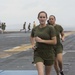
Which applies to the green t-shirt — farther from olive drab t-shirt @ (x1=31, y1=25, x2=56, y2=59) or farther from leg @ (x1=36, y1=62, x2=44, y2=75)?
leg @ (x1=36, y1=62, x2=44, y2=75)

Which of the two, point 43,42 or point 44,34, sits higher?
point 44,34

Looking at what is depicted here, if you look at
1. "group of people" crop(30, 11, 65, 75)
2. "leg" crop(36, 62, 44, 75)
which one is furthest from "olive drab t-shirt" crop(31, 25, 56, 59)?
"leg" crop(36, 62, 44, 75)

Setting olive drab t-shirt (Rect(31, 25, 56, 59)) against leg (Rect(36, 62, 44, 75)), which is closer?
leg (Rect(36, 62, 44, 75))

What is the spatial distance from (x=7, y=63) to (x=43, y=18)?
6.42 m

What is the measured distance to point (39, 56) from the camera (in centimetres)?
716

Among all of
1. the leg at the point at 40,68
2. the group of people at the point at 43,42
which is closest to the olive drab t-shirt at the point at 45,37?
the group of people at the point at 43,42

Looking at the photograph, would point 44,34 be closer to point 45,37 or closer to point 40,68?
point 45,37

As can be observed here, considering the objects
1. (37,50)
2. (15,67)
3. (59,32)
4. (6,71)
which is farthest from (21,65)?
(37,50)

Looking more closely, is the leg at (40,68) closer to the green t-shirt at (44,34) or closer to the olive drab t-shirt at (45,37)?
the olive drab t-shirt at (45,37)

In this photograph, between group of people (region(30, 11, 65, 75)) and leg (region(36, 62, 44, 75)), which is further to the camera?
group of people (region(30, 11, 65, 75))

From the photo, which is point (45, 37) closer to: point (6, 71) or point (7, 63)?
point (6, 71)

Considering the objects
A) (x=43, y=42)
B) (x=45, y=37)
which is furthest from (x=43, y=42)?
(x=45, y=37)

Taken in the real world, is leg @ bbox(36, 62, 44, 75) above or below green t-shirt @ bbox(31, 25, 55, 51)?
below

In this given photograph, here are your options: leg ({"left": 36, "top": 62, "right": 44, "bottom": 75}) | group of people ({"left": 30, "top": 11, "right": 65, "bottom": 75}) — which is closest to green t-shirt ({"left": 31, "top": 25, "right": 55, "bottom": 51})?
group of people ({"left": 30, "top": 11, "right": 65, "bottom": 75})
